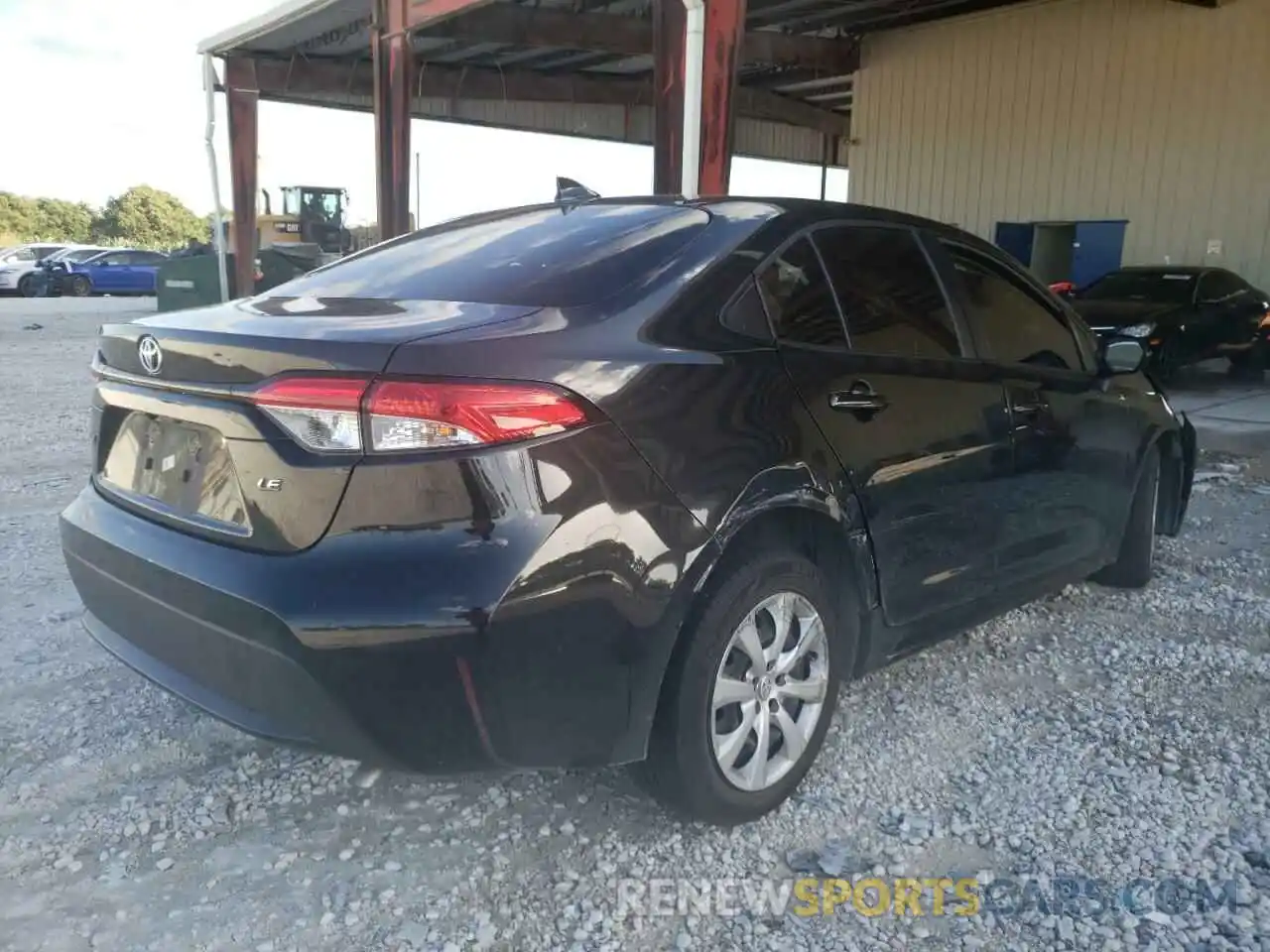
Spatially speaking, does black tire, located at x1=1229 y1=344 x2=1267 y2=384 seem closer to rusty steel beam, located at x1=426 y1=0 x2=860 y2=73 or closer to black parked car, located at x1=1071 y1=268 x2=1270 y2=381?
black parked car, located at x1=1071 y1=268 x2=1270 y2=381

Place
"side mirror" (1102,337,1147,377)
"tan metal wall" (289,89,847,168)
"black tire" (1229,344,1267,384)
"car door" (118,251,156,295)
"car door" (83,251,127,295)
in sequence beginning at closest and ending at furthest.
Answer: "side mirror" (1102,337,1147,377) < "black tire" (1229,344,1267,384) < "tan metal wall" (289,89,847,168) < "car door" (83,251,127,295) < "car door" (118,251,156,295)

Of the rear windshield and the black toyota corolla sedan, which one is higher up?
the rear windshield

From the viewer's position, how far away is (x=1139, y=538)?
4305 millimetres

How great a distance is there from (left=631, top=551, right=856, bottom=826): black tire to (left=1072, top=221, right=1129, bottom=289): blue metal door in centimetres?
1513

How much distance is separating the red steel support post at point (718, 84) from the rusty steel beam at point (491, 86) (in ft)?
38.8

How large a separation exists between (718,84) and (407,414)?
19.7 feet

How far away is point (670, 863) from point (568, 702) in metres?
0.59

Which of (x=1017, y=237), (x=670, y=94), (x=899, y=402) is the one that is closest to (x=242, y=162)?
(x=670, y=94)

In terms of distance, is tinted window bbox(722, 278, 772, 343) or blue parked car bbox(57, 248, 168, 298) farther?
blue parked car bbox(57, 248, 168, 298)

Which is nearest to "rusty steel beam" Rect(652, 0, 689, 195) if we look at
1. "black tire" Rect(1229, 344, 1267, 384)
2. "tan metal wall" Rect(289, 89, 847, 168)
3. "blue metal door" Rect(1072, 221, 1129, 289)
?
"black tire" Rect(1229, 344, 1267, 384)

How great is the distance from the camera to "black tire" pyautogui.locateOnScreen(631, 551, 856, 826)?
2.37 m

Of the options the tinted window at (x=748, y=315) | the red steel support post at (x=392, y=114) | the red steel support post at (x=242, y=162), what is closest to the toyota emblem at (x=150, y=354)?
the tinted window at (x=748, y=315)

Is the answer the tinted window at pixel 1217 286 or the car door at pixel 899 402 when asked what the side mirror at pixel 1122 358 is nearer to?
the car door at pixel 899 402

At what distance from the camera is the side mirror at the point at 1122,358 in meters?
3.94
